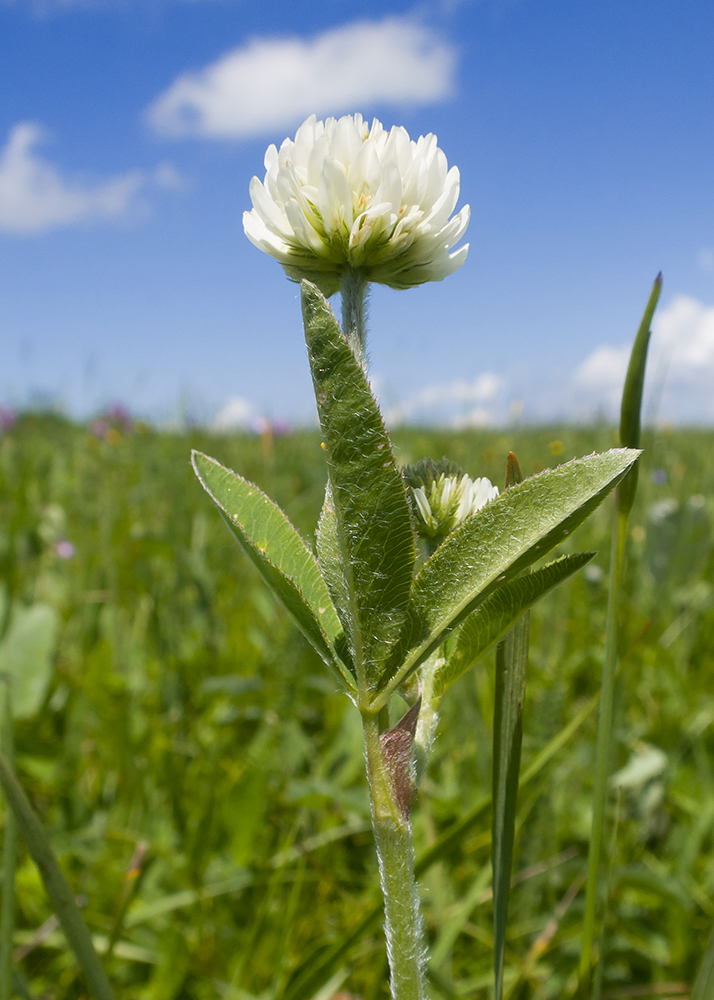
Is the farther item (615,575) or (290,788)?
(290,788)

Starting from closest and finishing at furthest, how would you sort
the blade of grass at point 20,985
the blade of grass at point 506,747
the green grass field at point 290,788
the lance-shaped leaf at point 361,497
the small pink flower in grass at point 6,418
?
1. the lance-shaped leaf at point 361,497
2. the blade of grass at point 506,747
3. the blade of grass at point 20,985
4. the green grass field at point 290,788
5. the small pink flower in grass at point 6,418

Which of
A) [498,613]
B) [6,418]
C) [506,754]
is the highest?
[6,418]

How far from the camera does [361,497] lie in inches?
19.7

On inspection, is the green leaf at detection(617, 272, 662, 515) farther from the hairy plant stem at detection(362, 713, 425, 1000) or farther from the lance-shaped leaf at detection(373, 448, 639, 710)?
the hairy plant stem at detection(362, 713, 425, 1000)

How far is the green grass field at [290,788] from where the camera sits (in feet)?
3.79

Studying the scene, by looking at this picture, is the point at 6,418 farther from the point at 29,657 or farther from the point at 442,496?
the point at 442,496

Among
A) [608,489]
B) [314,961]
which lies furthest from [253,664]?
[608,489]

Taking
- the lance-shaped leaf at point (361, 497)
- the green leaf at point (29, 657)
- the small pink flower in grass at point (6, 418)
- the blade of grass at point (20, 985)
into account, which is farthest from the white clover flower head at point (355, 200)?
the small pink flower in grass at point (6, 418)

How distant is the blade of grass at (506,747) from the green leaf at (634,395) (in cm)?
15

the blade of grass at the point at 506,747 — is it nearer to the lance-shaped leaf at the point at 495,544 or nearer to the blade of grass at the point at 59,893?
the lance-shaped leaf at the point at 495,544

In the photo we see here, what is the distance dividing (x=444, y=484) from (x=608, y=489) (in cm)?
15

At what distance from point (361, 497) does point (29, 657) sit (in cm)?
126

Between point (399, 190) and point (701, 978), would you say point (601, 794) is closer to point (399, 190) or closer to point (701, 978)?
point (701, 978)

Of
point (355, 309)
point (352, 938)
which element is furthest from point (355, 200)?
point (352, 938)
